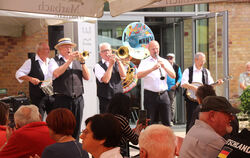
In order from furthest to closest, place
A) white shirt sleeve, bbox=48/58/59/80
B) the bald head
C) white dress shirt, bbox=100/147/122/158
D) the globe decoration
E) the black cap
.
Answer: the globe decoration
white shirt sleeve, bbox=48/58/59/80
the bald head
the black cap
white dress shirt, bbox=100/147/122/158

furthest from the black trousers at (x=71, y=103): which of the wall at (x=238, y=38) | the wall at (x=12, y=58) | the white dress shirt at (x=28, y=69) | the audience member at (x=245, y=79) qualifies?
the wall at (x=238, y=38)

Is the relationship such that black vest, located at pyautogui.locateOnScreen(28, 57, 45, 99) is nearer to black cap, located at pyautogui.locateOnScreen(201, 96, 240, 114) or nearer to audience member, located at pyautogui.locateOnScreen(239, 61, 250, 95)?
Result: black cap, located at pyautogui.locateOnScreen(201, 96, 240, 114)

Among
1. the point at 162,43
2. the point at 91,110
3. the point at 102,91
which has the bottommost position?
the point at 91,110

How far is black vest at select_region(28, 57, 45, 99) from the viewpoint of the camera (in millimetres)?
6215

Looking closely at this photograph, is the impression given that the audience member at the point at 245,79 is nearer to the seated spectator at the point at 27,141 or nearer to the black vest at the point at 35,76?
the black vest at the point at 35,76

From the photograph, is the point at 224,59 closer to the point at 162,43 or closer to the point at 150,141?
the point at 162,43

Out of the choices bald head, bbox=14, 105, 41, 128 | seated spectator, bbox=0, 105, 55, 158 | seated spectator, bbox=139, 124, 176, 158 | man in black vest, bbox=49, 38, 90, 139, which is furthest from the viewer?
man in black vest, bbox=49, 38, 90, 139

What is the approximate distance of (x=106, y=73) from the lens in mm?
5969

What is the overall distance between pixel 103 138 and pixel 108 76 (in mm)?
3470

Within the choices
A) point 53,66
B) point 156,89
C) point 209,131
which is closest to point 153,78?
point 156,89

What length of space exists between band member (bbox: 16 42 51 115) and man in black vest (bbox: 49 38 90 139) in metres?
0.48

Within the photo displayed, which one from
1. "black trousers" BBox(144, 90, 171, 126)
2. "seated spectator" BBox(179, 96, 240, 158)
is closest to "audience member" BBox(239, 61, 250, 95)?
"black trousers" BBox(144, 90, 171, 126)

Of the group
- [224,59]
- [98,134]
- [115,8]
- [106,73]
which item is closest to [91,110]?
[106,73]

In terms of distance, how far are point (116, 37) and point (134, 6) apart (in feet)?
16.0
